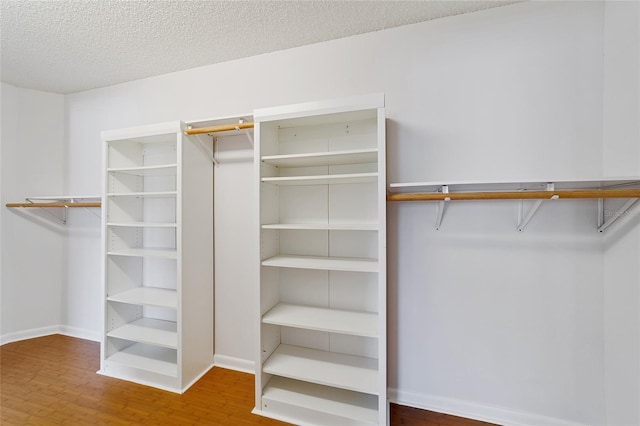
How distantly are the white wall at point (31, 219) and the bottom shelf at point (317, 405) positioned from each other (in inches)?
110

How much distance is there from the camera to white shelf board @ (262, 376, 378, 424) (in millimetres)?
1568

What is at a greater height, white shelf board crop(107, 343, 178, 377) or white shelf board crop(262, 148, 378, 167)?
white shelf board crop(262, 148, 378, 167)

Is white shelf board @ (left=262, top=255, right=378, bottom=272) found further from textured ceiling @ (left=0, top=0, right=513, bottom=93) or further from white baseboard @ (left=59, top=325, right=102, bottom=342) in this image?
white baseboard @ (left=59, top=325, right=102, bottom=342)

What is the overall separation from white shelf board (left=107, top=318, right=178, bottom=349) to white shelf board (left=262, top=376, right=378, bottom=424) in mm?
872

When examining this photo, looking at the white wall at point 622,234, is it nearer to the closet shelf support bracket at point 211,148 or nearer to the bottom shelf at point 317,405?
the bottom shelf at point 317,405

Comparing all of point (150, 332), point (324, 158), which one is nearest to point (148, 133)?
point (324, 158)

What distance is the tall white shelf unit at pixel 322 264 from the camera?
1.57 meters

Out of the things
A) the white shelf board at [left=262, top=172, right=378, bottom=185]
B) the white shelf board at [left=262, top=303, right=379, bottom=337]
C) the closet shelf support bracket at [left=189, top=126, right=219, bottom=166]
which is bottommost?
the white shelf board at [left=262, top=303, right=379, bottom=337]

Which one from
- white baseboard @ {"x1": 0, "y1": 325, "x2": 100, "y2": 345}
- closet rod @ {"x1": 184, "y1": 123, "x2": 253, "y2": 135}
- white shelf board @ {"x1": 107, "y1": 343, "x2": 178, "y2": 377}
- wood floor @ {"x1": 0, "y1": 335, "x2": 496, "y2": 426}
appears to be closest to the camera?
wood floor @ {"x1": 0, "y1": 335, "x2": 496, "y2": 426}

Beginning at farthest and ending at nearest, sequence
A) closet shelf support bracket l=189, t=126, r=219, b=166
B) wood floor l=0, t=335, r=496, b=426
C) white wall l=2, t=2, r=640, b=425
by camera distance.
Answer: closet shelf support bracket l=189, t=126, r=219, b=166 < wood floor l=0, t=335, r=496, b=426 < white wall l=2, t=2, r=640, b=425

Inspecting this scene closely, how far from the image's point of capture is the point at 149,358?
2129mm

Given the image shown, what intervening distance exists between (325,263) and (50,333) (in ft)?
10.9

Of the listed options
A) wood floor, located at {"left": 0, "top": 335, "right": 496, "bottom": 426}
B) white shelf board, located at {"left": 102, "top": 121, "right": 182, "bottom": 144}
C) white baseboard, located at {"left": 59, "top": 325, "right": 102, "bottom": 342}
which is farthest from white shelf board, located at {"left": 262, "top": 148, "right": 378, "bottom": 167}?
white baseboard, located at {"left": 59, "top": 325, "right": 102, "bottom": 342}

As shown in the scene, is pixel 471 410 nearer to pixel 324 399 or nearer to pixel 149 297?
pixel 324 399
